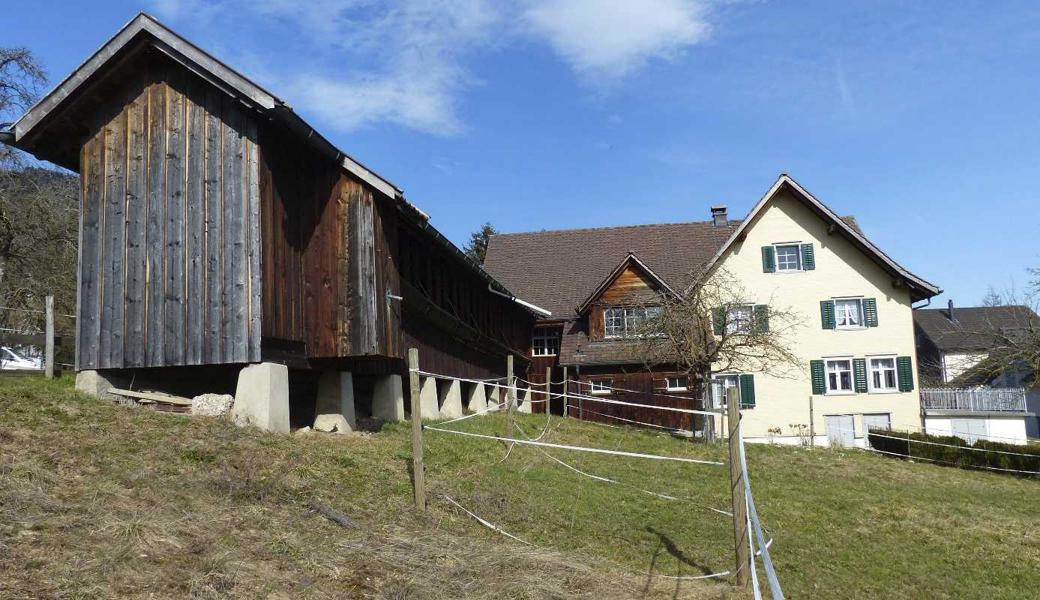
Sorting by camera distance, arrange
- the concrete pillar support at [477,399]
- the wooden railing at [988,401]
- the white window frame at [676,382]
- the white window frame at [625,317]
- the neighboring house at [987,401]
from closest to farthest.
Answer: the concrete pillar support at [477,399] → the white window frame at [625,317] → the white window frame at [676,382] → the neighboring house at [987,401] → the wooden railing at [988,401]

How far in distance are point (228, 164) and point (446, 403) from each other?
378 inches

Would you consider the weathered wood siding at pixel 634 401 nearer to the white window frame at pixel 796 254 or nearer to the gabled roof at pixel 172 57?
the white window frame at pixel 796 254

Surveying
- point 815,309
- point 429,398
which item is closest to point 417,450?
point 429,398

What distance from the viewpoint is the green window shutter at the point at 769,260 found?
101ft

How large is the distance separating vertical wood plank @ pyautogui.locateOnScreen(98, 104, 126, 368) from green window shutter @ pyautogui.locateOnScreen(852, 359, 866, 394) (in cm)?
2460

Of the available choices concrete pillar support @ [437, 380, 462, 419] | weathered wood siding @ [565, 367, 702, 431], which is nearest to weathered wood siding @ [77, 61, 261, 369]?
concrete pillar support @ [437, 380, 462, 419]

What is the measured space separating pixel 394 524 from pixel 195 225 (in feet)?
21.7

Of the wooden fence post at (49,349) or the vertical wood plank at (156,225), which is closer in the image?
the vertical wood plank at (156,225)

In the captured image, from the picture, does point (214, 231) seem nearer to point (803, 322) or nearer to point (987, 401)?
point (803, 322)

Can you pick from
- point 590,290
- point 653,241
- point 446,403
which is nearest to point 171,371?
point 446,403

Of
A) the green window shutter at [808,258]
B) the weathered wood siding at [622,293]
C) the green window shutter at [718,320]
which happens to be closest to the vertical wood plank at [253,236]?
the green window shutter at [718,320]

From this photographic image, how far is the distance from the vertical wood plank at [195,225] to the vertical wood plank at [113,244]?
1.27m

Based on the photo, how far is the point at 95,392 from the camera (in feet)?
44.9

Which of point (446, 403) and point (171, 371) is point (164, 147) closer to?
point (171, 371)
